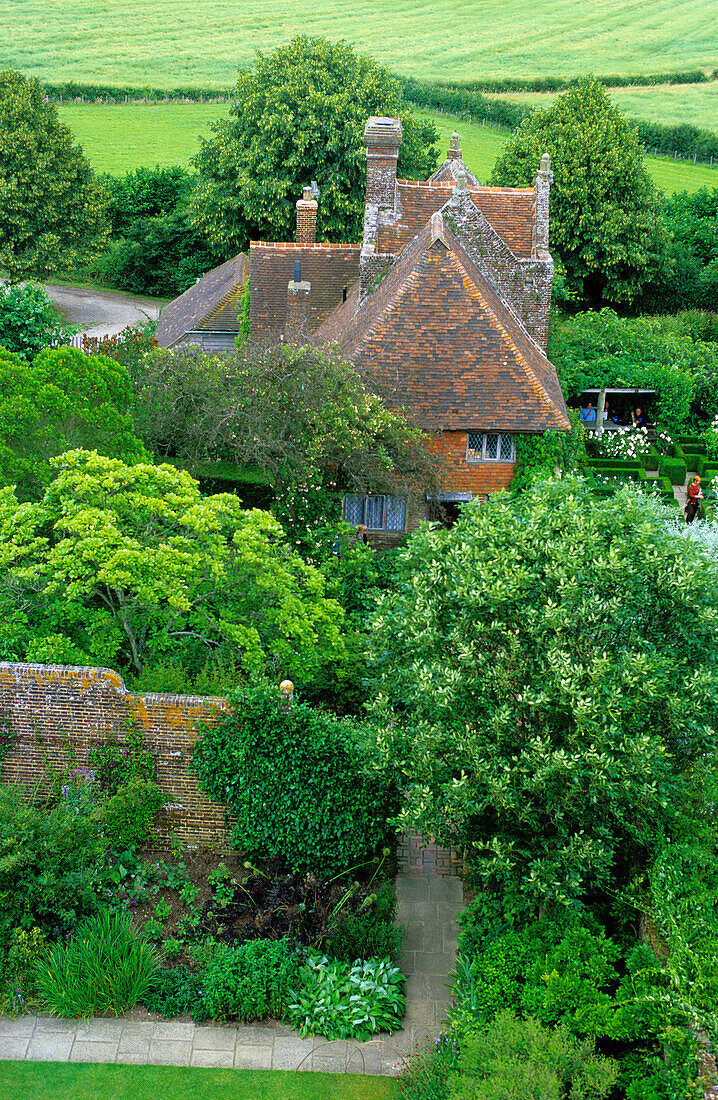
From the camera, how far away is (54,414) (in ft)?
64.0

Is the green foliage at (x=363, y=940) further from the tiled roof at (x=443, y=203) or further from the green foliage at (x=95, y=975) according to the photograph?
the tiled roof at (x=443, y=203)

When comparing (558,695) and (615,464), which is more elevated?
(558,695)

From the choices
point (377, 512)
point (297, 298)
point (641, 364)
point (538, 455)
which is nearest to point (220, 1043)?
point (377, 512)

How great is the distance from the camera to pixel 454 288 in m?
25.8

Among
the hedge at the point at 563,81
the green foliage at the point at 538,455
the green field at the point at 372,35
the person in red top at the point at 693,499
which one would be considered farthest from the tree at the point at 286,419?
the hedge at the point at 563,81

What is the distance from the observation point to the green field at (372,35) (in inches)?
3270

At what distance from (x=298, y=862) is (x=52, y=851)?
12.8 ft

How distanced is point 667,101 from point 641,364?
51.8 metres

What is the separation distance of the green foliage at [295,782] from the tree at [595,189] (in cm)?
4008

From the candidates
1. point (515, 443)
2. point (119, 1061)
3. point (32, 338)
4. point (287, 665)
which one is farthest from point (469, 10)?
point (119, 1061)

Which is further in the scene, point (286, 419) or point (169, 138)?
point (169, 138)

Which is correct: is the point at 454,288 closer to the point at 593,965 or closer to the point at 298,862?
the point at 298,862

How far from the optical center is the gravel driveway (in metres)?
55.2

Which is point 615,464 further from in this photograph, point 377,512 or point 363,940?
point 363,940
